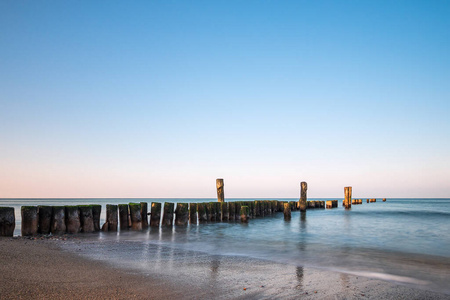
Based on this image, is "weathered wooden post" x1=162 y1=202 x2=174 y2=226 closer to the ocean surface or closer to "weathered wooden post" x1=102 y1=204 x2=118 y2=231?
the ocean surface

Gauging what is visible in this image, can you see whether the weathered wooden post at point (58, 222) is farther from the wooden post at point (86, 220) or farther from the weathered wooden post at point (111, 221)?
the weathered wooden post at point (111, 221)

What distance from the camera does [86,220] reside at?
1173 centimetres

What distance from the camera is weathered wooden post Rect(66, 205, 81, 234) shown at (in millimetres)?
11211

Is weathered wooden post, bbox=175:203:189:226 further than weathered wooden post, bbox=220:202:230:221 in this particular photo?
No

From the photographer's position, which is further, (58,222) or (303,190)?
(303,190)

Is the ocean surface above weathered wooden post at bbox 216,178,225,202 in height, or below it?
below

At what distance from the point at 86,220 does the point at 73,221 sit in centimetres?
50

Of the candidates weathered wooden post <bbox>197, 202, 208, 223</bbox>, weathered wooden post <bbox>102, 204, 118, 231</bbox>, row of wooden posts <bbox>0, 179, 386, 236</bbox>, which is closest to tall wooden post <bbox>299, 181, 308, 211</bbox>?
row of wooden posts <bbox>0, 179, 386, 236</bbox>

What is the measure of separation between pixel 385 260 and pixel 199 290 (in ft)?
20.2

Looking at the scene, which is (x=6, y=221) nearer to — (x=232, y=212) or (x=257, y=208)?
(x=232, y=212)

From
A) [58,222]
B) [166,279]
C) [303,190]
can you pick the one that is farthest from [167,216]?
[303,190]

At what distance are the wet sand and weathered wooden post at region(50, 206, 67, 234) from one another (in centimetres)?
310

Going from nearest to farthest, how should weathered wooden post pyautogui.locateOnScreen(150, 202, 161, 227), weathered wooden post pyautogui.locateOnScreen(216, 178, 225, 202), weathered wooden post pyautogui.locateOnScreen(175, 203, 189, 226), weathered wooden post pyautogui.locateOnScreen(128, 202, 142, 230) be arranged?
weathered wooden post pyautogui.locateOnScreen(128, 202, 142, 230), weathered wooden post pyautogui.locateOnScreen(150, 202, 161, 227), weathered wooden post pyautogui.locateOnScreen(175, 203, 189, 226), weathered wooden post pyautogui.locateOnScreen(216, 178, 225, 202)

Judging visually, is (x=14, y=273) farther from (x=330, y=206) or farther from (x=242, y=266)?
(x=330, y=206)
